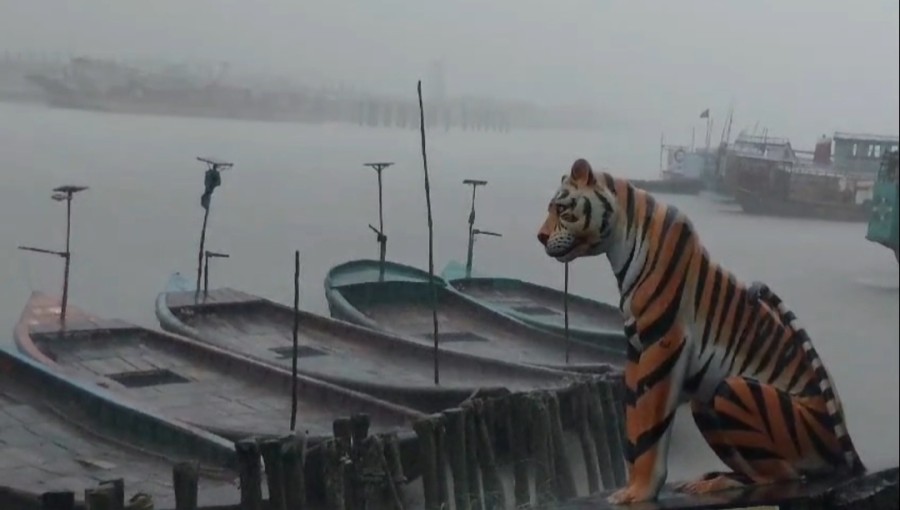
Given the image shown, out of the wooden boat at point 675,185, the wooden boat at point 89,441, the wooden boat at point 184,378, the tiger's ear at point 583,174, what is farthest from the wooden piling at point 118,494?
the wooden boat at point 675,185

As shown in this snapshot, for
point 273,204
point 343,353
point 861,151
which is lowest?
point 343,353

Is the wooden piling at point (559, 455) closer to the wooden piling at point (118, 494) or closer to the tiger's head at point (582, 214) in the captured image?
→ the tiger's head at point (582, 214)

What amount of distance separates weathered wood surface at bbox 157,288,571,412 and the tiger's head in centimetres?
54

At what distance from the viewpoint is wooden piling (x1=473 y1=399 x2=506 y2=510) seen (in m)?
2.06

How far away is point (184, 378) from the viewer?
212 cm

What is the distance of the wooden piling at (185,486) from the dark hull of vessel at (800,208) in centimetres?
144

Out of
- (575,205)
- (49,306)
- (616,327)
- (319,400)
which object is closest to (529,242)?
(616,327)

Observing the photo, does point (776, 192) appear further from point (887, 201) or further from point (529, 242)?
point (529, 242)

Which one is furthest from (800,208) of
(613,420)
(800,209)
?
(613,420)

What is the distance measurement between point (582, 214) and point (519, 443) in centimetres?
58

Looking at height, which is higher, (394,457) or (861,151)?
(861,151)

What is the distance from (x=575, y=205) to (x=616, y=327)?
33.0 inches

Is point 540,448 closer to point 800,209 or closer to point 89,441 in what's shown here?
point 89,441

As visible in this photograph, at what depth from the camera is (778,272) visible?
2.80 m
